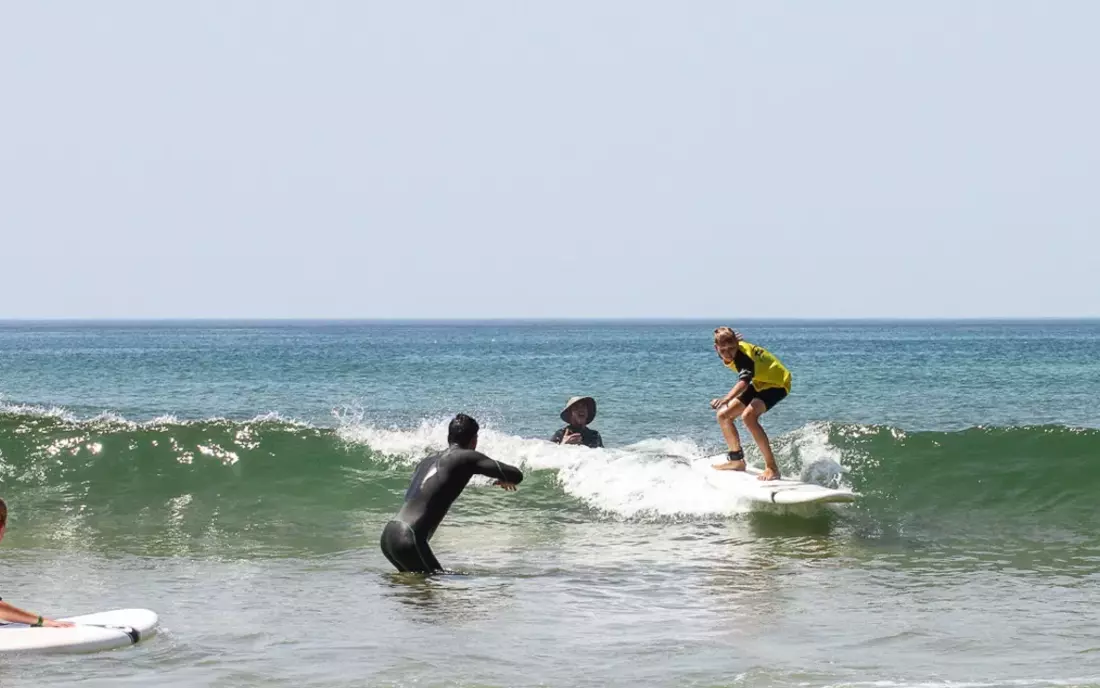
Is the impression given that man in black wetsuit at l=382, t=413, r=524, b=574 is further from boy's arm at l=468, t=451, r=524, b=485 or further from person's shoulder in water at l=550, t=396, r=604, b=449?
person's shoulder in water at l=550, t=396, r=604, b=449

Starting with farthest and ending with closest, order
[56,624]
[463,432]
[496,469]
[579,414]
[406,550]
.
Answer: [579,414] → [463,432] → [406,550] → [496,469] → [56,624]

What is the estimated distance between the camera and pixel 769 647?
773 cm

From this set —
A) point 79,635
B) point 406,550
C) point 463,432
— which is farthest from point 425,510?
point 79,635

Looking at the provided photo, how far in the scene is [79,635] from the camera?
7762 millimetres

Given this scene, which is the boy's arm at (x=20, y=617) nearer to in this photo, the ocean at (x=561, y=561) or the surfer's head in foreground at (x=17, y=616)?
the surfer's head in foreground at (x=17, y=616)

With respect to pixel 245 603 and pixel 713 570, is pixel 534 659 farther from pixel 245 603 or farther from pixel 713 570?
pixel 713 570

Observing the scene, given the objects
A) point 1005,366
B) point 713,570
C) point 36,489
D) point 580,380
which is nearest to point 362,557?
point 713,570

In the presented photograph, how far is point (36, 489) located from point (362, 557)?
6965 millimetres

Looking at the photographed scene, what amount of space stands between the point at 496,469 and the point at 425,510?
732mm

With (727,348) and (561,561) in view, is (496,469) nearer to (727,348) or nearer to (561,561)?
(561,561)

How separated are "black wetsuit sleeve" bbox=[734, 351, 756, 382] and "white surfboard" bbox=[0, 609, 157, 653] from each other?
7.04 metres

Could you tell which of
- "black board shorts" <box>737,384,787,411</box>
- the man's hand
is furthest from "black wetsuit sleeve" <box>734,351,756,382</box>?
the man's hand

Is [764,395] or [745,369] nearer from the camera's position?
[745,369]

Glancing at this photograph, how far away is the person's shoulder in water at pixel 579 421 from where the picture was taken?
1656 cm
